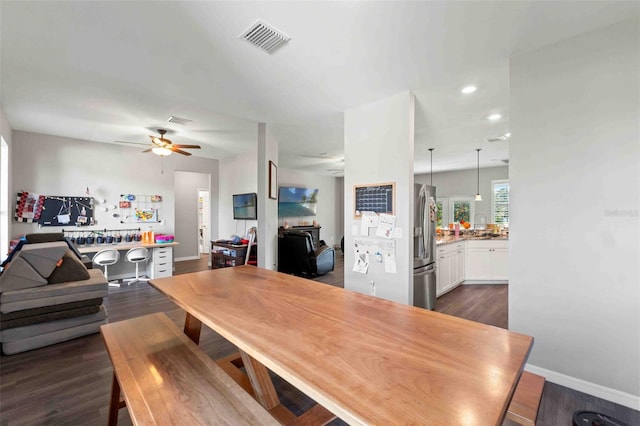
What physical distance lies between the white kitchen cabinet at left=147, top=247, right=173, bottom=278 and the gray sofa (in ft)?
7.62

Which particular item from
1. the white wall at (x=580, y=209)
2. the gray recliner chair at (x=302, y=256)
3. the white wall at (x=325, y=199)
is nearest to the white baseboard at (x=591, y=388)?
the white wall at (x=580, y=209)

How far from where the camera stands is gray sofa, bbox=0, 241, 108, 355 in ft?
8.60

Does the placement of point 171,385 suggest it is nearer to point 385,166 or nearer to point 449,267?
point 385,166

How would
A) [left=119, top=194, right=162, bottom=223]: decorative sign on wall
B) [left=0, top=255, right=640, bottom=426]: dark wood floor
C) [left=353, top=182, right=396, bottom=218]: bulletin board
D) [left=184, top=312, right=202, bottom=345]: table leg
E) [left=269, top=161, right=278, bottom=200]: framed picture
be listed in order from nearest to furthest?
→ [left=0, top=255, right=640, bottom=426]: dark wood floor
[left=184, top=312, right=202, bottom=345]: table leg
[left=353, top=182, right=396, bottom=218]: bulletin board
[left=269, top=161, right=278, bottom=200]: framed picture
[left=119, top=194, right=162, bottom=223]: decorative sign on wall

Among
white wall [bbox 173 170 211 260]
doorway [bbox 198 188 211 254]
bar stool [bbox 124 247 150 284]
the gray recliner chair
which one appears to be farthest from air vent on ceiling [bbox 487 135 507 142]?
doorway [bbox 198 188 211 254]

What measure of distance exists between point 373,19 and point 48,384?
3704 millimetres

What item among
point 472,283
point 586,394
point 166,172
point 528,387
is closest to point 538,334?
point 586,394

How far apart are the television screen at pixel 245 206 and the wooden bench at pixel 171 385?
4.30 m

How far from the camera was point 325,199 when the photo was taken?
1013cm

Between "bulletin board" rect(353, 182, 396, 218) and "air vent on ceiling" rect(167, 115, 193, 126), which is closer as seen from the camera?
"bulletin board" rect(353, 182, 396, 218)

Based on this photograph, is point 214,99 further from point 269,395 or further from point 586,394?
point 586,394

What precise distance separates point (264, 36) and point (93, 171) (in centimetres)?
532

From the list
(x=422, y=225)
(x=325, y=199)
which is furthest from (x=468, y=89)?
(x=325, y=199)

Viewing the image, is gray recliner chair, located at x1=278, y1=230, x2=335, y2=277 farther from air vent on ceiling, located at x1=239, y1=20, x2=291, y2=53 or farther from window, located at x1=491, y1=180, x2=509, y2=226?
window, located at x1=491, y1=180, x2=509, y2=226
